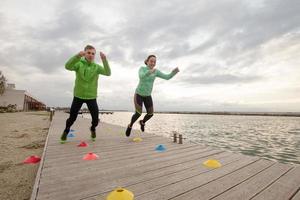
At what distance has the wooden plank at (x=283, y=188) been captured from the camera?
2.22 meters

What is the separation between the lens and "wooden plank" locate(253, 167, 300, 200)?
222 cm

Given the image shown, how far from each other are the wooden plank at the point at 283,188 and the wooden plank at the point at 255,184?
0.21ft

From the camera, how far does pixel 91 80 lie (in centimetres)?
531

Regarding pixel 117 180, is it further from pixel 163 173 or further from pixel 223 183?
pixel 223 183

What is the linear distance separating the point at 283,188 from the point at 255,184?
325mm

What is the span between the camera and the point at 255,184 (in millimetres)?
2580

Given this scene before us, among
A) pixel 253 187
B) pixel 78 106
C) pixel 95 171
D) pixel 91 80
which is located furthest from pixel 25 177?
pixel 253 187

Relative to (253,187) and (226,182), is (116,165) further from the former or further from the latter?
(253,187)

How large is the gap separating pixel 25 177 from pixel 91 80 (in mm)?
2770

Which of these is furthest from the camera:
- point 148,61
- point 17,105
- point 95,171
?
point 17,105

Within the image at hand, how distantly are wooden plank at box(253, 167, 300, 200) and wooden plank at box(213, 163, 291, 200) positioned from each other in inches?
2.5

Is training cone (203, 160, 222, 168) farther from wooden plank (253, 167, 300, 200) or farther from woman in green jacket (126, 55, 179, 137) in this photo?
woman in green jacket (126, 55, 179, 137)

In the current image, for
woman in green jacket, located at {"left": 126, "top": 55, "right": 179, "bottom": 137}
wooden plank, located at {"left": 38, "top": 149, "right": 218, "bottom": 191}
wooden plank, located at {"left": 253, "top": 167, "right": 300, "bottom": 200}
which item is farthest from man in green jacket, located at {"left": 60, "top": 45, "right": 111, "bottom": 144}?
wooden plank, located at {"left": 253, "top": 167, "right": 300, "bottom": 200}

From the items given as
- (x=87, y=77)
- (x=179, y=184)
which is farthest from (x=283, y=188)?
(x=87, y=77)
